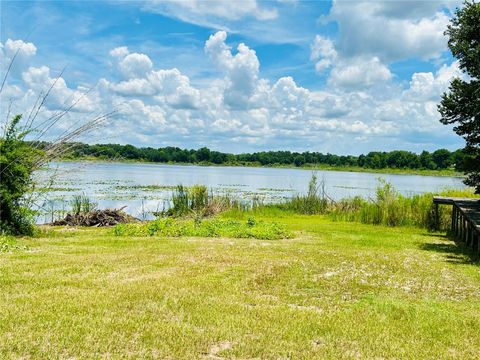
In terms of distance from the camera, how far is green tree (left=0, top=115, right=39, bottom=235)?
45.1 ft

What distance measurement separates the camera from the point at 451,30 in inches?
599

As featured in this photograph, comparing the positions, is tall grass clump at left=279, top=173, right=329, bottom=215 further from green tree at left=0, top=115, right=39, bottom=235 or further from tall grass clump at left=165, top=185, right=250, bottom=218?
green tree at left=0, top=115, right=39, bottom=235

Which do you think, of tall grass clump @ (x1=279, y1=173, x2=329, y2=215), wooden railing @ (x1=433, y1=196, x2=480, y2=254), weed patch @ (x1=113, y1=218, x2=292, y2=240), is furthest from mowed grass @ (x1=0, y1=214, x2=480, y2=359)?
tall grass clump @ (x1=279, y1=173, x2=329, y2=215)

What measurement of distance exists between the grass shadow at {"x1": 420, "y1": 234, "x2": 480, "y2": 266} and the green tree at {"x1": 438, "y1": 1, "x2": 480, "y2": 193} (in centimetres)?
205

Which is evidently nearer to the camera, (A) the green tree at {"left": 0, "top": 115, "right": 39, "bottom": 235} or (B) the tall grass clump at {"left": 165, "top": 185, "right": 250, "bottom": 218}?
(A) the green tree at {"left": 0, "top": 115, "right": 39, "bottom": 235}

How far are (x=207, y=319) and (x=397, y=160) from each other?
106984 mm

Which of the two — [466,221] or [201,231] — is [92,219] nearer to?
[201,231]

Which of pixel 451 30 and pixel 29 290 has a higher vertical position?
pixel 451 30

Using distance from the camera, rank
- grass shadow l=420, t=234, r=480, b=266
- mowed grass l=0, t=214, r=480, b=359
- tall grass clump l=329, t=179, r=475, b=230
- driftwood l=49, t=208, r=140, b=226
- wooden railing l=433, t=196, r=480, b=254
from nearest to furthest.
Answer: mowed grass l=0, t=214, r=480, b=359, grass shadow l=420, t=234, r=480, b=266, wooden railing l=433, t=196, r=480, b=254, driftwood l=49, t=208, r=140, b=226, tall grass clump l=329, t=179, r=475, b=230

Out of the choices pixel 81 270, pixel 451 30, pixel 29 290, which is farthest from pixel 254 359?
pixel 451 30

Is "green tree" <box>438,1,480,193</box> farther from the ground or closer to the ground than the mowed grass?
farther from the ground

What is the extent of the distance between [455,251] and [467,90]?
495 cm

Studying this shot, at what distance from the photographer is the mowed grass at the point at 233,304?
5535mm

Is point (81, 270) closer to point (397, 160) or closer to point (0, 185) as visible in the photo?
point (0, 185)
